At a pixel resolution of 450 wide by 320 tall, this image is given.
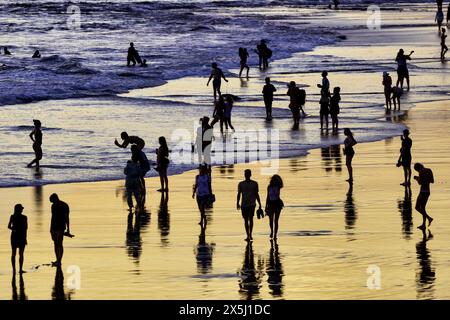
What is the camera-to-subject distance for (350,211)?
81.5ft

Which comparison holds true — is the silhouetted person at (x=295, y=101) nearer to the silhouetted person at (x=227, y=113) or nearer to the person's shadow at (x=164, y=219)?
the silhouetted person at (x=227, y=113)

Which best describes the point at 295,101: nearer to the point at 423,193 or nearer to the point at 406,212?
the point at 406,212

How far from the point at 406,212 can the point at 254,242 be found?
391 centimetres

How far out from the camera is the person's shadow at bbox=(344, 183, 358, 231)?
23398 mm

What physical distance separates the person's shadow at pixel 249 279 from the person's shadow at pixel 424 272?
2308 millimetres

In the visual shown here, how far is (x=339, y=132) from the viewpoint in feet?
125

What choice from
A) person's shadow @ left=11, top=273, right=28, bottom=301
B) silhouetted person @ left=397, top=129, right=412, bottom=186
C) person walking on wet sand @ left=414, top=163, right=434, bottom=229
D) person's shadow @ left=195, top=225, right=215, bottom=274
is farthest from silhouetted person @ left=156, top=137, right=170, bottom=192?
person's shadow @ left=11, top=273, right=28, bottom=301

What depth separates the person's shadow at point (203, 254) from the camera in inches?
794

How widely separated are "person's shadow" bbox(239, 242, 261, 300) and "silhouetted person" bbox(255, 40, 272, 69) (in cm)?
4012

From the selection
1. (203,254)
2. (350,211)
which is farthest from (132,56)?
(203,254)

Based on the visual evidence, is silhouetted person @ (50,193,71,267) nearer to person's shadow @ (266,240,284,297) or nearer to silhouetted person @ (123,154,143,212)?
person's shadow @ (266,240,284,297)

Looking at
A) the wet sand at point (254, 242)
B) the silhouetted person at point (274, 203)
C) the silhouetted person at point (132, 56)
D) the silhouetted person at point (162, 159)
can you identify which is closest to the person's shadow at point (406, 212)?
the wet sand at point (254, 242)

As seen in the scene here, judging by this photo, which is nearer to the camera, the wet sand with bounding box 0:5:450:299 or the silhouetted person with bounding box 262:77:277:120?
the wet sand with bounding box 0:5:450:299
